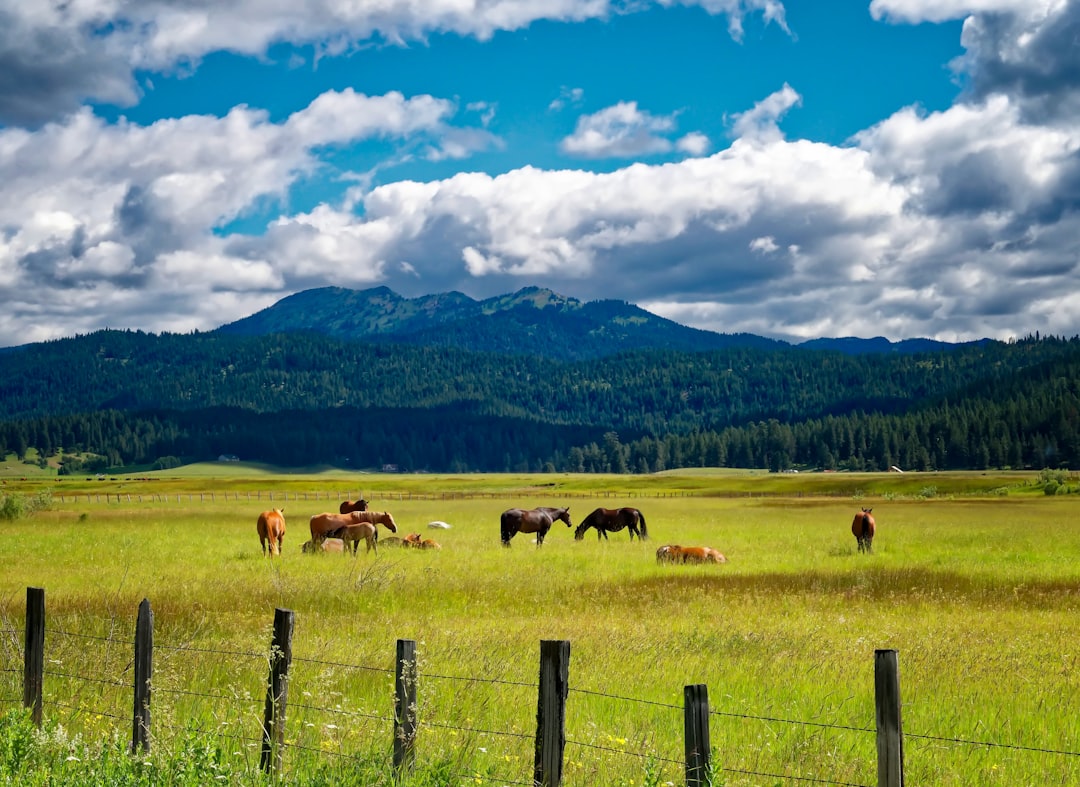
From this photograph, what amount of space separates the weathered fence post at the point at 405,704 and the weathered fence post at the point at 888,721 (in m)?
3.47

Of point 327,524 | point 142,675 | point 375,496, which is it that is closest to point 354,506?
point 327,524

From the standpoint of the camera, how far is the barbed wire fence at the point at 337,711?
6605 millimetres

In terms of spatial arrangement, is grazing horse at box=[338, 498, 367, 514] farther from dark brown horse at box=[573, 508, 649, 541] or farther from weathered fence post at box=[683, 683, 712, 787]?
weathered fence post at box=[683, 683, 712, 787]

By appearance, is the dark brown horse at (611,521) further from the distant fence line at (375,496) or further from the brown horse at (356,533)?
the distant fence line at (375,496)

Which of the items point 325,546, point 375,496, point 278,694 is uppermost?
point 278,694

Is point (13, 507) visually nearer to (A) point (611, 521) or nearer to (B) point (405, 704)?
(A) point (611, 521)

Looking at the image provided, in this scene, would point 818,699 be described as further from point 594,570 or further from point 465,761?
point 594,570

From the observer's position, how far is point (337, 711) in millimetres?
8680

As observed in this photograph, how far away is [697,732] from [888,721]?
125cm

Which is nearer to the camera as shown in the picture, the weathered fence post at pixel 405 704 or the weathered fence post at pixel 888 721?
the weathered fence post at pixel 888 721

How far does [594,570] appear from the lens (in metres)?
27.5

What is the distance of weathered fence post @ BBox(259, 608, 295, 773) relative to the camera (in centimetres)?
830

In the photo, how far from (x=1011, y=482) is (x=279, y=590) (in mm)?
90767

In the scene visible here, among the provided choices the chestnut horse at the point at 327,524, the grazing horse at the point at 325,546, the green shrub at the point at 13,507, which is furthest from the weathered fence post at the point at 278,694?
the green shrub at the point at 13,507
